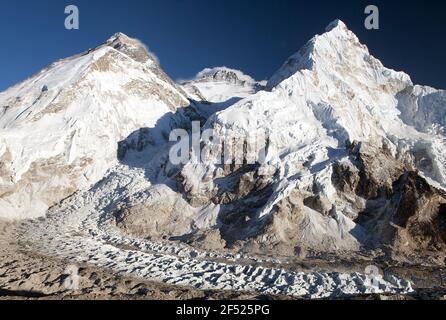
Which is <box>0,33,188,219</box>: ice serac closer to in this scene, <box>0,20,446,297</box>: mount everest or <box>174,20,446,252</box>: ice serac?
<box>0,20,446,297</box>: mount everest

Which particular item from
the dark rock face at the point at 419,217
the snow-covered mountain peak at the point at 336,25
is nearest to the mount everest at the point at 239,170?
the dark rock face at the point at 419,217

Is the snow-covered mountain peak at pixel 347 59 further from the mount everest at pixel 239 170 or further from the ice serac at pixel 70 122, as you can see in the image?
the ice serac at pixel 70 122

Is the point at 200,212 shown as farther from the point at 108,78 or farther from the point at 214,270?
the point at 108,78

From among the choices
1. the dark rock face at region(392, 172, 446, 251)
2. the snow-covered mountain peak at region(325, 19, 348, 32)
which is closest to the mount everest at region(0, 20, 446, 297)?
the dark rock face at region(392, 172, 446, 251)

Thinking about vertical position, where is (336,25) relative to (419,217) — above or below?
above

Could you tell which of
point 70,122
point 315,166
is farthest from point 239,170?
point 70,122

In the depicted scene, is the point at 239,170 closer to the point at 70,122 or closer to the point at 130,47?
the point at 70,122
